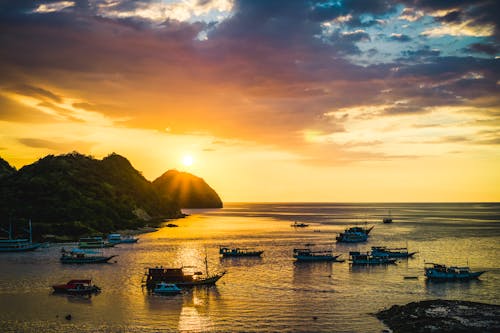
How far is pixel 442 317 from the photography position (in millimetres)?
49781

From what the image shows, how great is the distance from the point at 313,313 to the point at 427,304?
14367 millimetres

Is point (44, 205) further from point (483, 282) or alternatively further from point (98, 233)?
point (483, 282)

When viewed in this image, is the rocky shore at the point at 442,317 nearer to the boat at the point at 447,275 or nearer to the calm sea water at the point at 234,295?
the calm sea water at the point at 234,295

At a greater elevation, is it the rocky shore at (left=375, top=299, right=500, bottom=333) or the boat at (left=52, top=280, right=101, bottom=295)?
the boat at (left=52, top=280, right=101, bottom=295)

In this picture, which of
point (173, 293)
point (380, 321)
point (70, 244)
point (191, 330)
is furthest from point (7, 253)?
point (380, 321)

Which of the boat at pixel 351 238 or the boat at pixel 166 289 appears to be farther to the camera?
the boat at pixel 351 238

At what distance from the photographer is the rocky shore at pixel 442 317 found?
4641cm

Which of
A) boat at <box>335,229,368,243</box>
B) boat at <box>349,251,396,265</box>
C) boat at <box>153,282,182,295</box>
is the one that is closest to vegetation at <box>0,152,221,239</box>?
boat at <box>335,229,368,243</box>

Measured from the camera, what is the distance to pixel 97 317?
54.5 m

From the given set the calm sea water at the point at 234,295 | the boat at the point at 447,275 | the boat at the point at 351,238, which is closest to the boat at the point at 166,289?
the calm sea water at the point at 234,295

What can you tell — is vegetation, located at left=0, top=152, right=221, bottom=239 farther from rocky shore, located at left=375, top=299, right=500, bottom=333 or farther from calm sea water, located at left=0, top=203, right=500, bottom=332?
rocky shore, located at left=375, top=299, right=500, bottom=333

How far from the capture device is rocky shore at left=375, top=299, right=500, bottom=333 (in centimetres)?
4641

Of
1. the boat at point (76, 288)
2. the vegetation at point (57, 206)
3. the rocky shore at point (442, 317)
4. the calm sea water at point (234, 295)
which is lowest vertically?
the calm sea water at point (234, 295)

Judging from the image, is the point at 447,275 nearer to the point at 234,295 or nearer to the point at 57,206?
the point at 234,295
